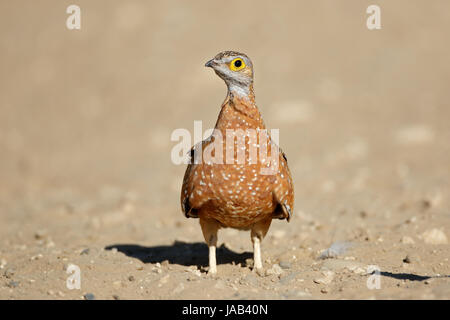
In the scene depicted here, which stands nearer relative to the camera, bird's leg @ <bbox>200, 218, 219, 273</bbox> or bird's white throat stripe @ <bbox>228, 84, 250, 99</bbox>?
bird's white throat stripe @ <bbox>228, 84, 250, 99</bbox>

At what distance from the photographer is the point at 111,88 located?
2111 cm

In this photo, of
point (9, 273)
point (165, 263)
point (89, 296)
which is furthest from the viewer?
point (165, 263)

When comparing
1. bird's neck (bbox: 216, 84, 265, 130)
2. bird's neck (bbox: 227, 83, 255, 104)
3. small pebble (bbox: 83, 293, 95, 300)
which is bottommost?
small pebble (bbox: 83, 293, 95, 300)

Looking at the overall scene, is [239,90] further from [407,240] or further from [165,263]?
[407,240]

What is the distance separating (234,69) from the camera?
742 cm

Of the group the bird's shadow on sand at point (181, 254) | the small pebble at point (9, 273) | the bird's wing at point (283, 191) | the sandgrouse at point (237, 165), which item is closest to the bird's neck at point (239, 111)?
the sandgrouse at point (237, 165)

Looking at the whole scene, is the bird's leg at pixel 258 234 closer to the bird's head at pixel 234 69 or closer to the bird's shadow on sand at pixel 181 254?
the bird's shadow on sand at pixel 181 254

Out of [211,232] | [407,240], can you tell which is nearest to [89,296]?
[211,232]

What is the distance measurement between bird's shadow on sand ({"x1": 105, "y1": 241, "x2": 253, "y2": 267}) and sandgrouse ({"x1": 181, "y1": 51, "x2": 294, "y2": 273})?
1.44 m

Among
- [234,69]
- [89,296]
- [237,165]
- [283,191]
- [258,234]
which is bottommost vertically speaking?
[89,296]

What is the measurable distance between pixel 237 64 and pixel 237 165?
1249mm

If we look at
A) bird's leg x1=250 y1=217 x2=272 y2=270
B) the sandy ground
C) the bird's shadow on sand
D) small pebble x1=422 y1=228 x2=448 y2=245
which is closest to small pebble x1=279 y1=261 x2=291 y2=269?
the sandy ground

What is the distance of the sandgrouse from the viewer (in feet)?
24.1

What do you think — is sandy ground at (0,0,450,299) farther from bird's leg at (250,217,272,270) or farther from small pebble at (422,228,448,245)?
bird's leg at (250,217,272,270)
